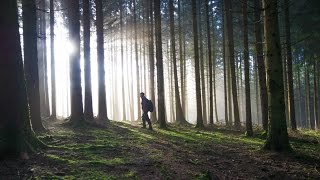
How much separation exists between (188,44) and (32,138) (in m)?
32.3

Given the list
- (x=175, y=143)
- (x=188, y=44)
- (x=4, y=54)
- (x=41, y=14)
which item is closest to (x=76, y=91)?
(x=175, y=143)

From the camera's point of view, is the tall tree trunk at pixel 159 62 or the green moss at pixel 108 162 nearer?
the green moss at pixel 108 162

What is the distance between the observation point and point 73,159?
8461mm

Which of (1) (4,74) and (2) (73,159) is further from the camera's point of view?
(2) (73,159)

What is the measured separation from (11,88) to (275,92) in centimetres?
703

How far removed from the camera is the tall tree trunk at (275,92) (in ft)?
33.7

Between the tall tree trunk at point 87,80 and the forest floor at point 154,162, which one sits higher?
the tall tree trunk at point 87,80

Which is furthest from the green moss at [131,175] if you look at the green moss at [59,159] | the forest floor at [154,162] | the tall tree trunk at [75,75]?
the tall tree trunk at [75,75]

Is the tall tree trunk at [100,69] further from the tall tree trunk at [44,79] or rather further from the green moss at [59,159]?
the green moss at [59,159]

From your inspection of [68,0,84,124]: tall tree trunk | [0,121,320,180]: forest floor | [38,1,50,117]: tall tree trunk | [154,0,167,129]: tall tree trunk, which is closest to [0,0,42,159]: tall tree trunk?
[0,121,320,180]: forest floor

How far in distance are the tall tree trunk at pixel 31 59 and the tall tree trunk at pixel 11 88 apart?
5.09m

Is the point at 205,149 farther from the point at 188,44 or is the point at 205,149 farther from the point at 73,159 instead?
→ the point at 188,44

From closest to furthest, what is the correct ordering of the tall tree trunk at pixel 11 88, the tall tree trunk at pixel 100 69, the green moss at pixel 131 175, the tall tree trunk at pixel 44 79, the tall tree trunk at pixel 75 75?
the green moss at pixel 131 175
the tall tree trunk at pixel 11 88
the tall tree trunk at pixel 75 75
the tall tree trunk at pixel 100 69
the tall tree trunk at pixel 44 79

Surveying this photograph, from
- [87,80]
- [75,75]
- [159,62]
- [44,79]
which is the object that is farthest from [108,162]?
[44,79]
